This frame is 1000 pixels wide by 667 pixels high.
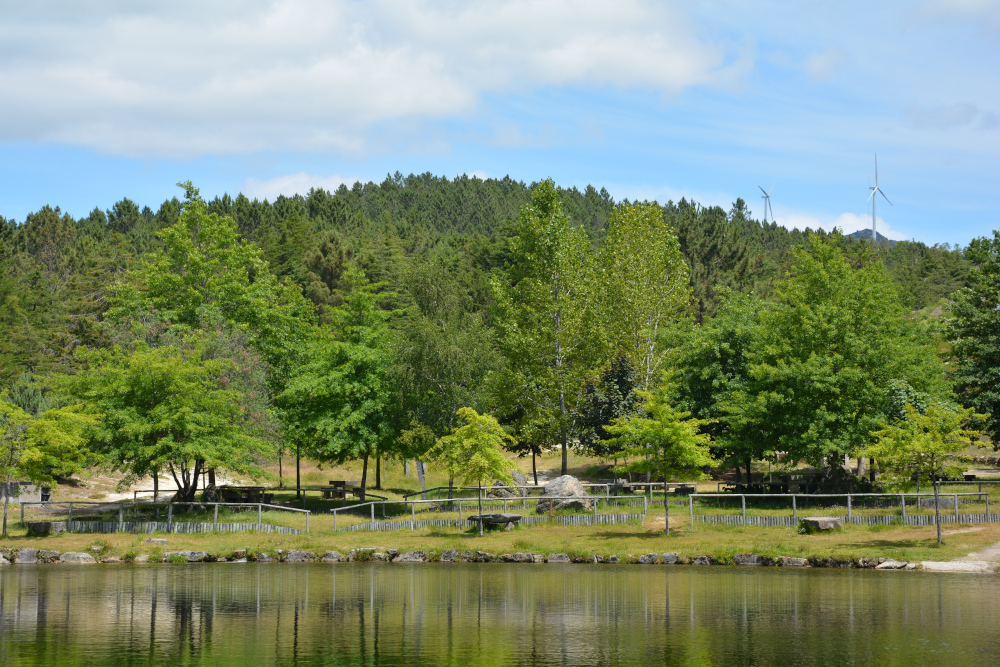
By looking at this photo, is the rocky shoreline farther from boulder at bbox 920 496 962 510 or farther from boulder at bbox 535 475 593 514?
boulder at bbox 920 496 962 510

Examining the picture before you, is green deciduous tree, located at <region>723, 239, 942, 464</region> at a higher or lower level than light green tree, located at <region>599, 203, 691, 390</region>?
lower

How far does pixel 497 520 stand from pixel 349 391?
15355mm

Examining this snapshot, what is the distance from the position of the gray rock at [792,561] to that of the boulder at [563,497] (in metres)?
11.2

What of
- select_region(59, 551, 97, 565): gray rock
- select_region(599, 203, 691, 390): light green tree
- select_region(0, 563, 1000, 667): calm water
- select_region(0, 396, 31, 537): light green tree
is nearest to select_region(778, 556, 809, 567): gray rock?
select_region(0, 563, 1000, 667): calm water

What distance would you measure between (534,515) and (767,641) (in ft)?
74.4

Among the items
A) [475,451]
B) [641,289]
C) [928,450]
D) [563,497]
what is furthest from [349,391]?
[928,450]

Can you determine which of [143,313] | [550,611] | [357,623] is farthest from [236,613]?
[143,313]

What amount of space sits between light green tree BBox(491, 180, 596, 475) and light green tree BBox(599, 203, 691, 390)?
211 centimetres

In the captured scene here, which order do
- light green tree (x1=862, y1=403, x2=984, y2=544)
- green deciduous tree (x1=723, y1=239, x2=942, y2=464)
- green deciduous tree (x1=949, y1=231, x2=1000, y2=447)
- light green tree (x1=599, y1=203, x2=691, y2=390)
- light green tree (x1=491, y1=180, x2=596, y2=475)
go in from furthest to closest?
1. light green tree (x1=599, y1=203, x2=691, y2=390)
2. light green tree (x1=491, y1=180, x2=596, y2=475)
3. green deciduous tree (x1=949, y1=231, x2=1000, y2=447)
4. green deciduous tree (x1=723, y1=239, x2=942, y2=464)
5. light green tree (x1=862, y1=403, x2=984, y2=544)

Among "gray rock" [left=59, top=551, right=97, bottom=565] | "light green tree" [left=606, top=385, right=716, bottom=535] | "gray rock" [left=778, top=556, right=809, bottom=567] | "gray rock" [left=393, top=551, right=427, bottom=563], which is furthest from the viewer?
"light green tree" [left=606, top=385, right=716, bottom=535]

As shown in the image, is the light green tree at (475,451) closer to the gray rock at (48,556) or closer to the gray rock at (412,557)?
the gray rock at (412,557)

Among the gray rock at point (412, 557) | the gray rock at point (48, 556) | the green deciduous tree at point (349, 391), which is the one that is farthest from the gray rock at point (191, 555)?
the green deciduous tree at point (349, 391)

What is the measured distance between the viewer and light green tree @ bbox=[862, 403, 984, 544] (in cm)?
3312

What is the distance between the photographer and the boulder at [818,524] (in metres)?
35.7
